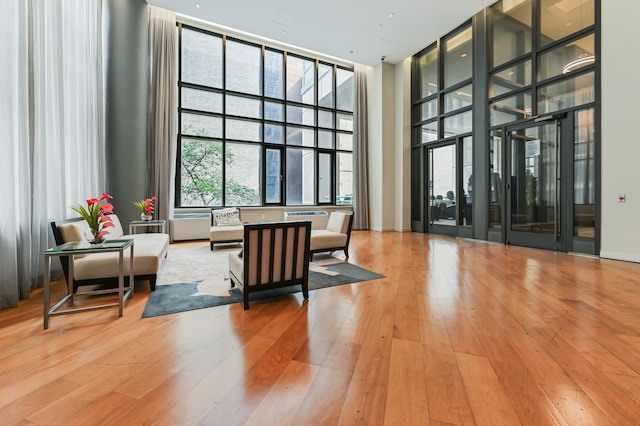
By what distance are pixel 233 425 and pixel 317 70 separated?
9255 millimetres

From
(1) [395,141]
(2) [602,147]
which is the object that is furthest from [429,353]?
(1) [395,141]

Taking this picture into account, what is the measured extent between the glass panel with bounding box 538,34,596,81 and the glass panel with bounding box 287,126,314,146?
561cm

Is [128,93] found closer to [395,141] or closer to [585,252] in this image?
[395,141]

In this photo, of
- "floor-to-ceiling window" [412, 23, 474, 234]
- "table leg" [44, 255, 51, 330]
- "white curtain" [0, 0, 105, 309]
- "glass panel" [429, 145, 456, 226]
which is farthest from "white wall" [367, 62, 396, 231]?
"table leg" [44, 255, 51, 330]

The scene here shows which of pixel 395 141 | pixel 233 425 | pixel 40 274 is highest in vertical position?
pixel 395 141

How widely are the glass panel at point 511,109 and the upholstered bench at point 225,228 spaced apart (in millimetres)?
6109

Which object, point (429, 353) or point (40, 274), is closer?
point (429, 353)

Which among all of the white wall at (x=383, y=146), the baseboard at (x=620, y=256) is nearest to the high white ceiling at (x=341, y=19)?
the white wall at (x=383, y=146)

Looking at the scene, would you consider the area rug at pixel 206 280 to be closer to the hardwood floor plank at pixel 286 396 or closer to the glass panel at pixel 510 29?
the hardwood floor plank at pixel 286 396

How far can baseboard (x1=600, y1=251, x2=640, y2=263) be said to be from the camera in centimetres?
425

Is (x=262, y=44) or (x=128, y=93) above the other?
(x=262, y=44)

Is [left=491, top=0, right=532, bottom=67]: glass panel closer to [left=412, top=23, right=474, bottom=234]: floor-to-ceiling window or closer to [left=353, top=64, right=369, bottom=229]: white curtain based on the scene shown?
[left=412, top=23, right=474, bottom=234]: floor-to-ceiling window

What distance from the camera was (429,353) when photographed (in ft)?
6.01

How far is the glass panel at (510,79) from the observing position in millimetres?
5742
